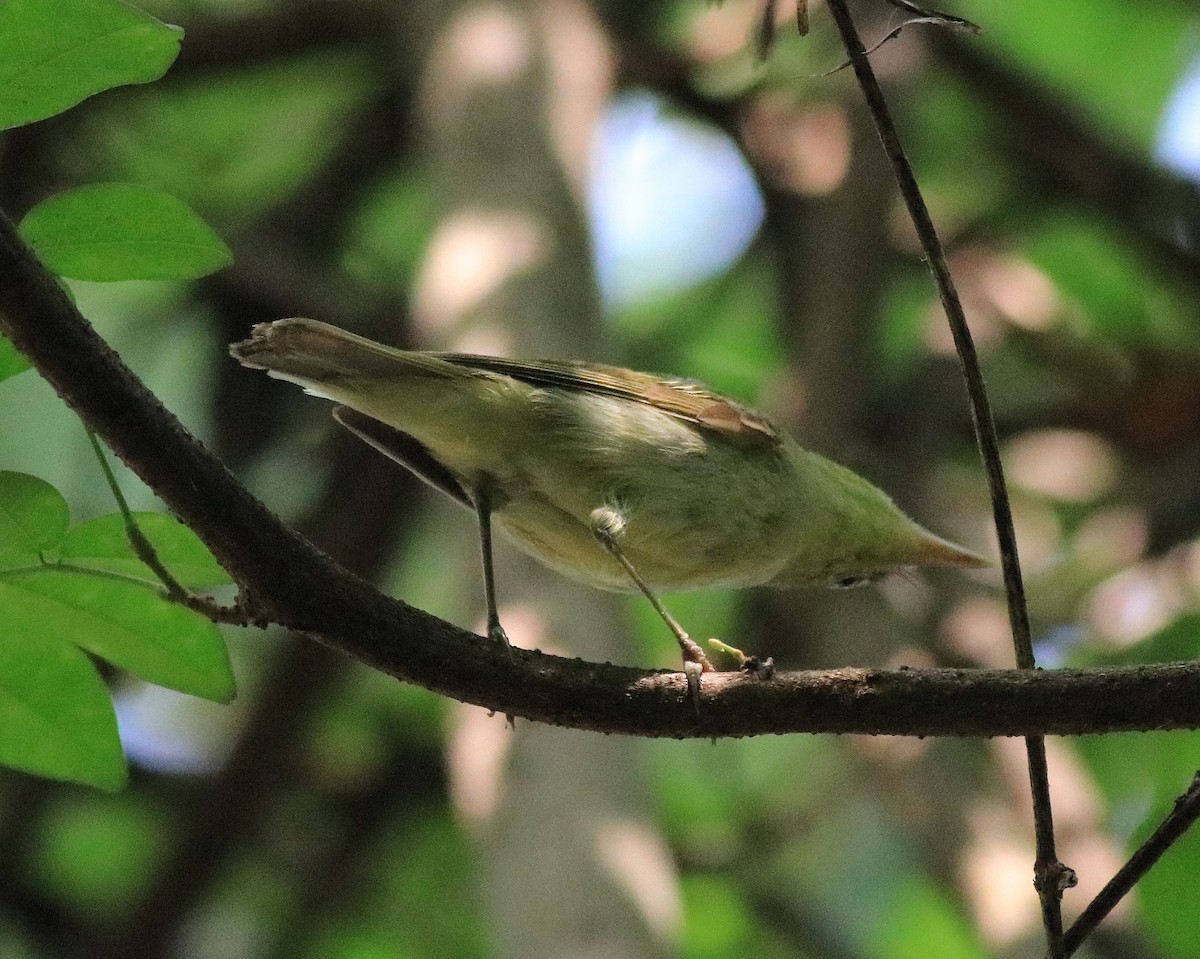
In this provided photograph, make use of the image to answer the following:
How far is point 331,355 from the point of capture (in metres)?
2.81

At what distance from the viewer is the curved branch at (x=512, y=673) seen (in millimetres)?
1717

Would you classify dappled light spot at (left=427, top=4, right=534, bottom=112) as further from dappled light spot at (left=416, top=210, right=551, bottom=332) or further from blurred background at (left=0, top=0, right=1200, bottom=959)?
dappled light spot at (left=416, top=210, right=551, bottom=332)

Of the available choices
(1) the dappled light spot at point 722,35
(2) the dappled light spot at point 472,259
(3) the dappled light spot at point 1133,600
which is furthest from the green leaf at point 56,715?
(1) the dappled light spot at point 722,35

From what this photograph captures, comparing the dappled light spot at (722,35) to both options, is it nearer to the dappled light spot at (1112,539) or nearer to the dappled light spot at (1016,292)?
the dappled light spot at (1016,292)

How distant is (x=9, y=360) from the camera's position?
1726 millimetres

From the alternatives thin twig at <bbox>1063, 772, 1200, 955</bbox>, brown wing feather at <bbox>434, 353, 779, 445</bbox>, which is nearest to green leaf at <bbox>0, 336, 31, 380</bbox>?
thin twig at <bbox>1063, 772, 1200, 955</bbox>

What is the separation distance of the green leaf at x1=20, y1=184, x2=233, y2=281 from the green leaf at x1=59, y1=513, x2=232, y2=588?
325mm

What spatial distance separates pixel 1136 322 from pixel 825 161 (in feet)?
6.24

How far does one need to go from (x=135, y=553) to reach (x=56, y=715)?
0.83ft

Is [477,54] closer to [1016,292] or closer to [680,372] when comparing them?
[680,372]

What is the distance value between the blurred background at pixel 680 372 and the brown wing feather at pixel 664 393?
776 millimetres

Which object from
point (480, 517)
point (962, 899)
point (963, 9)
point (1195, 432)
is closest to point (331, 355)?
point (480, 517)

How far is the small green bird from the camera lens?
10.1 ft

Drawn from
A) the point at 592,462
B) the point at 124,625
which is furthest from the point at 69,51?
the point at 592,462
